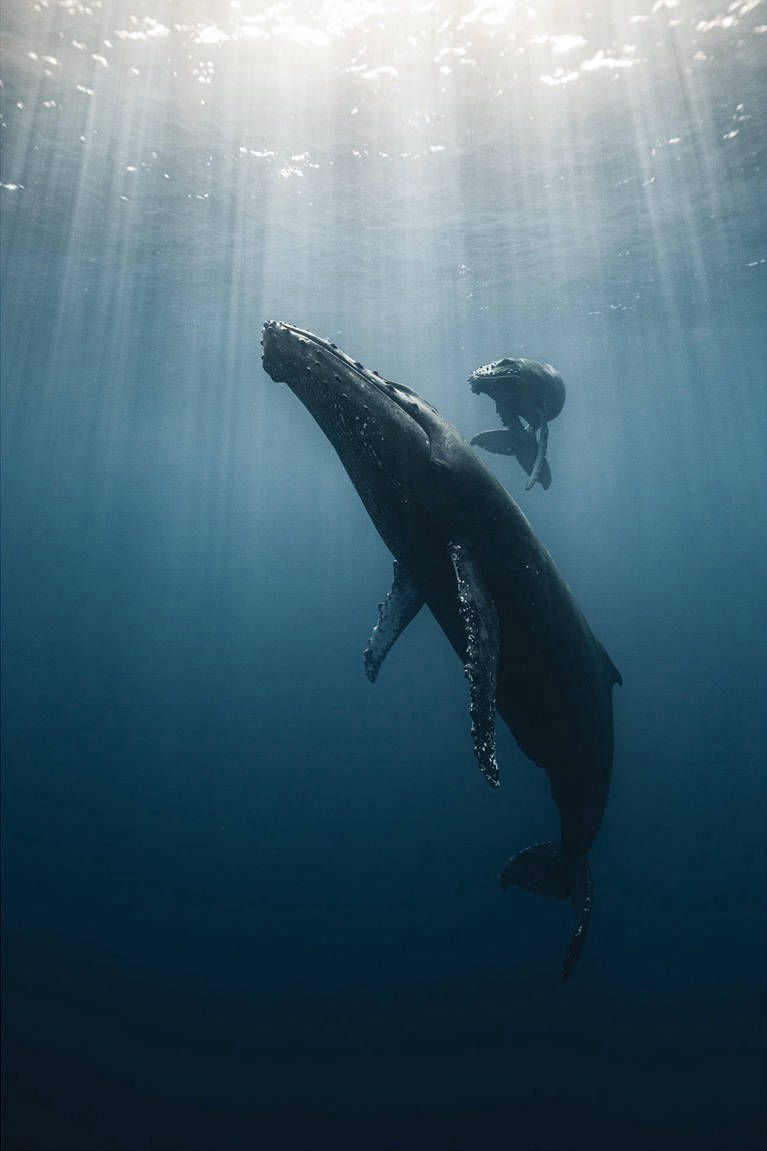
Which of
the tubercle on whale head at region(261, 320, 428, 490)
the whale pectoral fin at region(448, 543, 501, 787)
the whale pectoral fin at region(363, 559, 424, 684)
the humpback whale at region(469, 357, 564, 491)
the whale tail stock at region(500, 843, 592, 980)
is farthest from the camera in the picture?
the humpback whale at region(469, 357, 564, 491)

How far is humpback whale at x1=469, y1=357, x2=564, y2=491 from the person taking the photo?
10.2 metres

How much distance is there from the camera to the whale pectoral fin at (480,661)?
3863 millimetres

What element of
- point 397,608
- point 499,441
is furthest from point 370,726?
point 397,608

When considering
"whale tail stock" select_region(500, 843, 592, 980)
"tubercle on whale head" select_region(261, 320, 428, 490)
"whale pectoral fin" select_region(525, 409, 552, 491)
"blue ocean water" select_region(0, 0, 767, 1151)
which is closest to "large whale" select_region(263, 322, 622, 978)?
"tubercle on whale head" select_region(261, 320, 428, 490)

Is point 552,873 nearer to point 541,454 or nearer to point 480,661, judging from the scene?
point 480,661

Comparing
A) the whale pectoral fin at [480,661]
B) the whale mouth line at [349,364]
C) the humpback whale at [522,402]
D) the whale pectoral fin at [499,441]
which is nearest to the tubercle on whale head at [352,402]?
the whale mouth line at [349,364]

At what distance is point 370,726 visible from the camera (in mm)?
26719

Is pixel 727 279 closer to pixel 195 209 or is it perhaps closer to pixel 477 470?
pixel 195 209

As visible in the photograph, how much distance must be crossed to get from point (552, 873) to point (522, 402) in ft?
25.1

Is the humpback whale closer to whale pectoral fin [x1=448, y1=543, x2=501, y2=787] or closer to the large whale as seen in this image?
the large whale

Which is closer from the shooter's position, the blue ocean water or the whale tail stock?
the whale tail stock

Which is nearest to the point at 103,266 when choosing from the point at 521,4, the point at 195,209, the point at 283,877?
the point at 195,209

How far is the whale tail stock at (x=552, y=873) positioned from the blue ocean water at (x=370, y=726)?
6.28 meters

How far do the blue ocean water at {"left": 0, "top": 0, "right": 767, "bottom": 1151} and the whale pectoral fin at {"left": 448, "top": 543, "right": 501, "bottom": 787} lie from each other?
10189 mm
